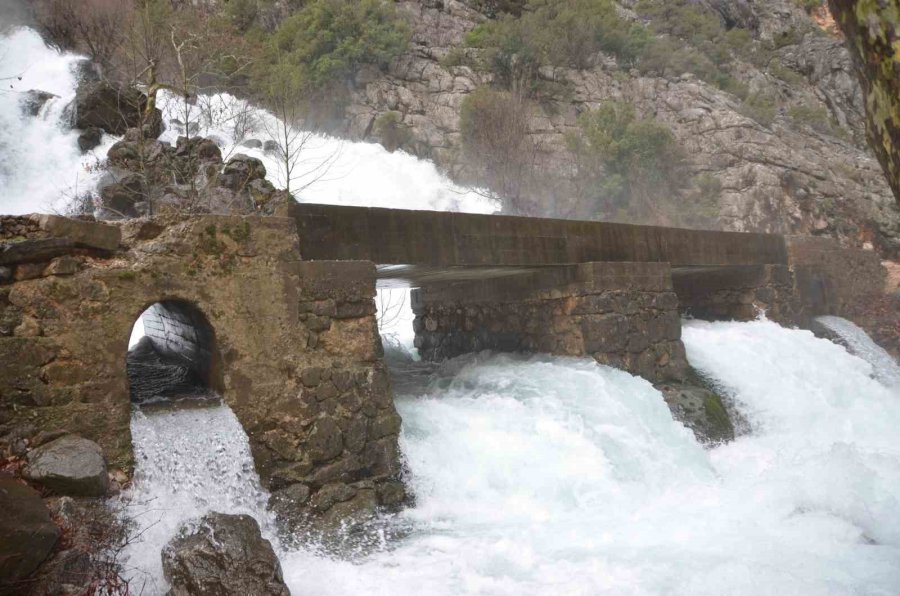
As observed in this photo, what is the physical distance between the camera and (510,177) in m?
20.6

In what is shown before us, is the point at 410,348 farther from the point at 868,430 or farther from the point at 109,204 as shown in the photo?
the point at 868,430

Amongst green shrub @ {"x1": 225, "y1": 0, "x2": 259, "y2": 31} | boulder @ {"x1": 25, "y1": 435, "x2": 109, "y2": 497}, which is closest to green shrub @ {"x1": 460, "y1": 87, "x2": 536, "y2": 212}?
green shrub @ {"x1": 225, "y1": 0, "x2": 259, "y2": 31}

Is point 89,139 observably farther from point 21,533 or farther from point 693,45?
point 693,45

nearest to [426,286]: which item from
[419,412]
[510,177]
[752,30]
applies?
[419,412]

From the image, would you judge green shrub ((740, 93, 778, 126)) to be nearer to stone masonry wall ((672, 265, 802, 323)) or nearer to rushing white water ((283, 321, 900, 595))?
stone masonry wall ((672, 265, 802, 323))

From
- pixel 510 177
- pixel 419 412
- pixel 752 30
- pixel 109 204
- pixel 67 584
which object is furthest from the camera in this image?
pixel 752 30

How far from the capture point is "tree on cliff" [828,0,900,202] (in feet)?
5.70

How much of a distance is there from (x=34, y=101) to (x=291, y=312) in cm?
1363

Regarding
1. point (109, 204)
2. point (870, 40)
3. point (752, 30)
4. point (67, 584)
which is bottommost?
point (67, 584)

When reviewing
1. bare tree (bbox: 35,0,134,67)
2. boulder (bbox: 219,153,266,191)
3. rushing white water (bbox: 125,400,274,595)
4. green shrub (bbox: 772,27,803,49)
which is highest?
green shrub (bbox: 772,27,803,49)

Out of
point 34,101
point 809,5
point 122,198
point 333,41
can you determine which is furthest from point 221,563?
point 809,5

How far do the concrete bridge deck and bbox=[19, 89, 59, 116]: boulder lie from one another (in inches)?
450

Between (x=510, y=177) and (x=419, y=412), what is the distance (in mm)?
14954

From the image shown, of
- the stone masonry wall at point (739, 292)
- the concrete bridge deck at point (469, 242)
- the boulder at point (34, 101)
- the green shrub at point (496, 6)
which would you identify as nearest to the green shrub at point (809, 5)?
the green shrub at point (496, 6)
